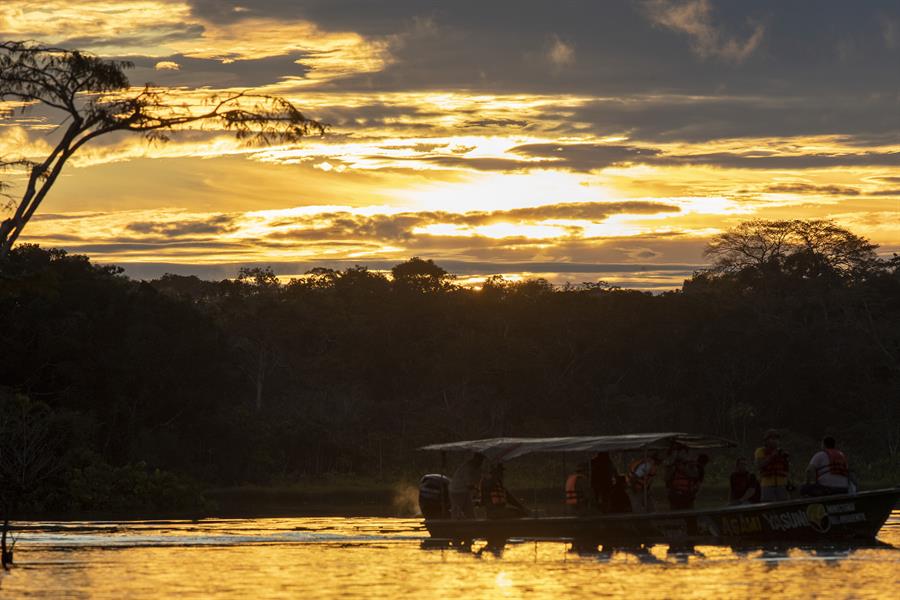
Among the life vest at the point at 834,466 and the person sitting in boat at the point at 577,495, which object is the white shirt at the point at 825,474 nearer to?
the life vest at the point at 834,466

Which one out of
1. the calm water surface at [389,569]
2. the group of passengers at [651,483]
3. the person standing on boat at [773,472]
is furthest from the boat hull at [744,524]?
the person standing on boat at [773,472]

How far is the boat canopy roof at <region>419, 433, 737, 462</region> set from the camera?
36344mm

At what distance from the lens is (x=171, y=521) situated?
156 ft

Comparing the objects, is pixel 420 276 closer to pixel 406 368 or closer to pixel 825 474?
pixel 406 368

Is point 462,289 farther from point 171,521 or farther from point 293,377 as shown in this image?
point 171,521

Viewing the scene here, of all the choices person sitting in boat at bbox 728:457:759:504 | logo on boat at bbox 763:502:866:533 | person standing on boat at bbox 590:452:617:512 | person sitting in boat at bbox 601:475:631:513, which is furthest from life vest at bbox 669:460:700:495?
logo on boat at bbox 763:502:866:533

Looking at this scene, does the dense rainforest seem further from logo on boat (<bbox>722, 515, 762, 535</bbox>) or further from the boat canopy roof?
logo on boat (<bbox>722, 515, 762, 535</bbox>)

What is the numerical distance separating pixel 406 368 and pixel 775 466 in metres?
53.4

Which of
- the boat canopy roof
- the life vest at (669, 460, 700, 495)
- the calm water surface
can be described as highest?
the boat canopy roof

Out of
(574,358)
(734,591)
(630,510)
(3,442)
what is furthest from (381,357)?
(734,591)

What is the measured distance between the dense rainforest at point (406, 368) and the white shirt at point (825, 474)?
2575cm

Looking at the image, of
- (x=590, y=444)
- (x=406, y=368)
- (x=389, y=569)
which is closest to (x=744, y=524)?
(x=590, y=444)

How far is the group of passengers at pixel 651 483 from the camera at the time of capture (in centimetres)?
3628

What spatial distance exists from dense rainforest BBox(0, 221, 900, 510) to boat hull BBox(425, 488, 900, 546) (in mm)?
21044
